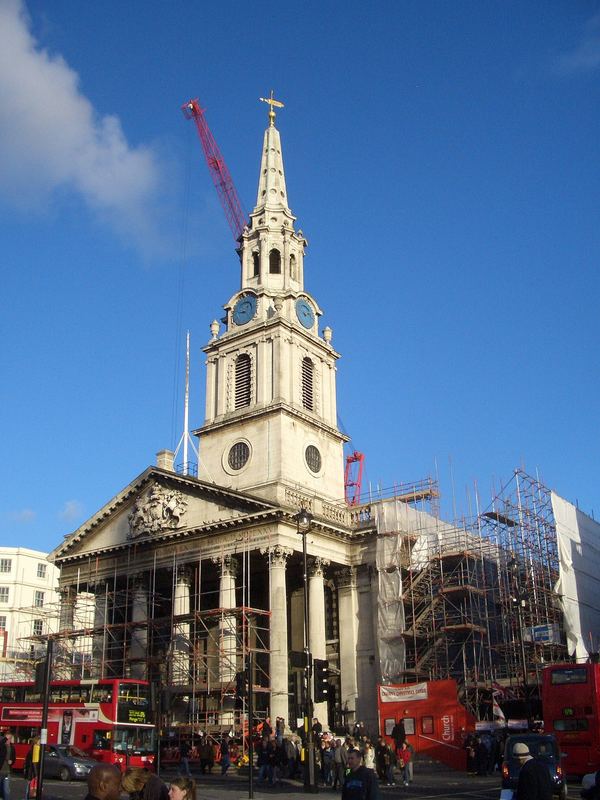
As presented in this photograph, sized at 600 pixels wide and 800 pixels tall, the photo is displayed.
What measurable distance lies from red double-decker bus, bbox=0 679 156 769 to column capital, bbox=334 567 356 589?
15633 mm

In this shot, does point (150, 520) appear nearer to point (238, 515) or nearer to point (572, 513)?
point (238, 515)

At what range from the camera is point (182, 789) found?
359 inches

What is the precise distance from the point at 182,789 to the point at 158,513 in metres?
42.5

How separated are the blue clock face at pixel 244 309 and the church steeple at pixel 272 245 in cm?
84

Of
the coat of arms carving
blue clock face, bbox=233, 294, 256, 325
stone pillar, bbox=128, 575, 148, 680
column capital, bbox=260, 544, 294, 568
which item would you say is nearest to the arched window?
blue clock face, bbox=233, 294, 256, 325

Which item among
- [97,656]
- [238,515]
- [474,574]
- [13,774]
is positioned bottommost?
[13,774]

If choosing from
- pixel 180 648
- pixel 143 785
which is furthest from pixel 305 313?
pixel 143 785

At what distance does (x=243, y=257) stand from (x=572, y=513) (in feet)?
86.8

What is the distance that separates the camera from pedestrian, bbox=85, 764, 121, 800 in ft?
26.8

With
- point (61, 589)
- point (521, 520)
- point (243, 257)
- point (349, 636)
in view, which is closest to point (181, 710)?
point (349, 636)

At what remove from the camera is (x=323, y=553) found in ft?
160

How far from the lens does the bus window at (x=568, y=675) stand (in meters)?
29.9

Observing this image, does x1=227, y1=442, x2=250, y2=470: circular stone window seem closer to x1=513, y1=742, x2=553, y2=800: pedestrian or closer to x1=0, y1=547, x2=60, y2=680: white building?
x1=0, y1=547, x2=60, y2=680: white building

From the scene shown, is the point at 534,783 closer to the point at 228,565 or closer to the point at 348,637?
the point at 228,565
